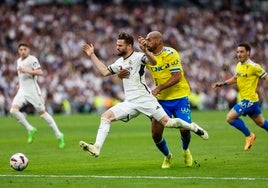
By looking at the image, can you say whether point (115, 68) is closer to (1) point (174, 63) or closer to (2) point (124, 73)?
(2) point (124, 73)

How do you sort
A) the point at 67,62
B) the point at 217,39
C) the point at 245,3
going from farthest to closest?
the point at 245,3 → the point at 217,39 → the point at 67,62

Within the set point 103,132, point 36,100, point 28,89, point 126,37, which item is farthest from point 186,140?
point 28,89

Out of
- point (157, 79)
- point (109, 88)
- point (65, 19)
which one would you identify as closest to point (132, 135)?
point (157, 79)

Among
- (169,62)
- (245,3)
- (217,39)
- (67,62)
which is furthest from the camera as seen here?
(245,3)

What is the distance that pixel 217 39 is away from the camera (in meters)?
55.6

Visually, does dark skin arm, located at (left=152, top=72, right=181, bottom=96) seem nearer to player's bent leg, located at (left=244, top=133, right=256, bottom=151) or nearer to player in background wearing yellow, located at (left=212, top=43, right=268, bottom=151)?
player in background wearing yellow, located at (left=212, top=43, right=268, bottom=151)

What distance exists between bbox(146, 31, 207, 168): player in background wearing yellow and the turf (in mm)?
699

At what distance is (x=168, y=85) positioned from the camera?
1573 centimetres


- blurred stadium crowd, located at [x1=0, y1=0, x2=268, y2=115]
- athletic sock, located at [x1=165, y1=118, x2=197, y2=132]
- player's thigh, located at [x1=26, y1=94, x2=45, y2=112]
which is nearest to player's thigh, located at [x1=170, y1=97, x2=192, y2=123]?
athletic sock, located at [x1=165, y1=118, x2=197, y2=132]

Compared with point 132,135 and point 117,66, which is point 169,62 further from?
point 132,135

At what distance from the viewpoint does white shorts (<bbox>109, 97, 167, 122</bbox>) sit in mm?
15562

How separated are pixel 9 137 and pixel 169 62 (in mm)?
12831

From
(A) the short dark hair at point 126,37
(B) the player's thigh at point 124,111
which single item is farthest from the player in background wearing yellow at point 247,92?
(A) the short dark hair at point 126,37

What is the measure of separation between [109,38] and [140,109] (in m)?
36.6
